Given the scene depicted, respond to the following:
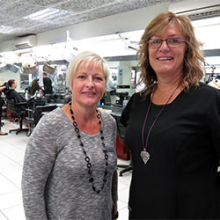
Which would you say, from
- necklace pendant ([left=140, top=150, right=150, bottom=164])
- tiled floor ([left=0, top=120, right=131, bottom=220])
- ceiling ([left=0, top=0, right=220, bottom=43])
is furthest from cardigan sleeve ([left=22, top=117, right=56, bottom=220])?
ceiling ([left=0, top=0, right=220, bottom=43])

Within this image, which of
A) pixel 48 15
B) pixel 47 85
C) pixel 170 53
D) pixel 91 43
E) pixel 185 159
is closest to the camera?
Result: pixel 185 159

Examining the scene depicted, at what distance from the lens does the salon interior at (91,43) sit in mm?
3633

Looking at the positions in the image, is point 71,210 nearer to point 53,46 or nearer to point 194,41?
point 194,41

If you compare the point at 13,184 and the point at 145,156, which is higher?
the point at 145,156

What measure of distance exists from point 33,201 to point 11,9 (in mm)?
4963

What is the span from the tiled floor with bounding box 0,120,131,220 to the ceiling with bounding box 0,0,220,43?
2.90 metres

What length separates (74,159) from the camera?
1.07 metres

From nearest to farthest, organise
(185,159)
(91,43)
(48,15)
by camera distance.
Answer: (185,159), (48,15), (91,43)

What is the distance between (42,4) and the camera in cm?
455

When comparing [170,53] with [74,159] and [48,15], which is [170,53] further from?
[48,15]

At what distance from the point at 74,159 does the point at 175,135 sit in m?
0.46

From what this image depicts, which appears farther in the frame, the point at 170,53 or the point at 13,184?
the point at 13,184

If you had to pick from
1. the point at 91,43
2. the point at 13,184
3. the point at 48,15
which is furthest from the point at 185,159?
the point at 91,43

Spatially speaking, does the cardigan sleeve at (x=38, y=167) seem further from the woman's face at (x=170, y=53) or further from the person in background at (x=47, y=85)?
the person in background at (x=47, y=85)
